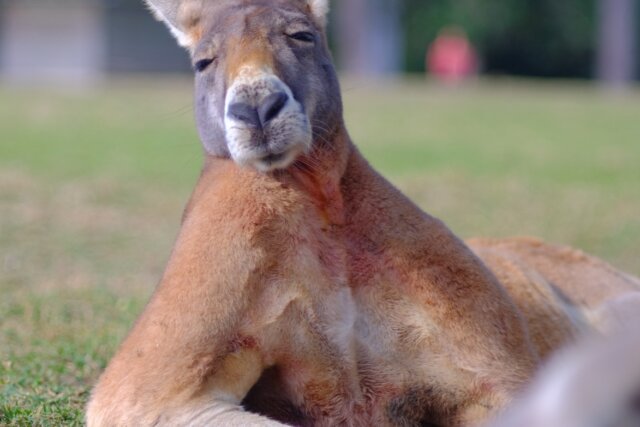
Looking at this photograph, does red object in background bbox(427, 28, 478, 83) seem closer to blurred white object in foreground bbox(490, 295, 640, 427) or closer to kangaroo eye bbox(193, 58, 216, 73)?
kangaroo eye bbox(193, 58, 216, 73)

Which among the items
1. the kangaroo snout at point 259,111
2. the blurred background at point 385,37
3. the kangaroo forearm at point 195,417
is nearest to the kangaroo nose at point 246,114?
the kangaroo snout at point 259,111

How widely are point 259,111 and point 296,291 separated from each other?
579 millimetres

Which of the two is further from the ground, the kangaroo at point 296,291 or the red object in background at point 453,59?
the kangaroo at point 296,291

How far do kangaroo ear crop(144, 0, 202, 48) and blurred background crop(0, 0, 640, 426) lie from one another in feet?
2.84

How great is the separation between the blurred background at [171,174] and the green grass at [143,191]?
0.07 ft

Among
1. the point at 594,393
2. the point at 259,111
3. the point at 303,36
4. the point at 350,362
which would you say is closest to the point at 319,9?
the point at 303,36

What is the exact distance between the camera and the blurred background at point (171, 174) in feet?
21.7

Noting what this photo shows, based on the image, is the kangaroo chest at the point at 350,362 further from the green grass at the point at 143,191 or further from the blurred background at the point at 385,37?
the blurred background at the point at 385,37

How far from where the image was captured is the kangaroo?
4035 millimetres

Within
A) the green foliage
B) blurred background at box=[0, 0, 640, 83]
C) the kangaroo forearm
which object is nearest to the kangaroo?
the kangaroo forearm

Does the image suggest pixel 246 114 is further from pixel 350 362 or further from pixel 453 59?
pixel 453 59

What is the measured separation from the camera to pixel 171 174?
45.7 feet

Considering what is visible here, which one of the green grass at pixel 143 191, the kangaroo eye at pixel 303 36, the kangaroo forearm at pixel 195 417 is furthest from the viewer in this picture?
the green grass at pixel 143 191

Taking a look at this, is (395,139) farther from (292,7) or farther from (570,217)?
(292,7)
